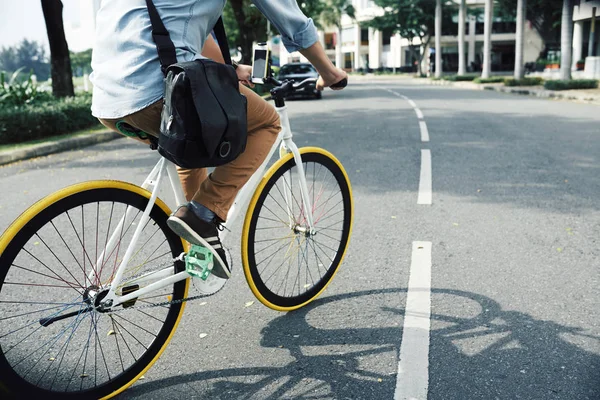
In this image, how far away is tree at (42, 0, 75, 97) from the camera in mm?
14422

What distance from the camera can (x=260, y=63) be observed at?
2.72m

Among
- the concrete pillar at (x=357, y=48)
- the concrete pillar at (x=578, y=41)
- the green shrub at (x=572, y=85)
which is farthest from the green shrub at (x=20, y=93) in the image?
the concrete pillar at (x=357, y=48)

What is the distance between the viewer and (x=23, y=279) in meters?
3.49

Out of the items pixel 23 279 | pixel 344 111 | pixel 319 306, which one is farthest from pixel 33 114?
pixel 319 306

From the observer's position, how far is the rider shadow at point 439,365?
8.20ft

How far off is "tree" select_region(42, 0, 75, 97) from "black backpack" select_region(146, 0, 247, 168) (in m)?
13.8

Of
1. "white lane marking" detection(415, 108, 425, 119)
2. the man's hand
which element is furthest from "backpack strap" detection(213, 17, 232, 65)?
"white lane marking" detection(415, 108, 425, 119)

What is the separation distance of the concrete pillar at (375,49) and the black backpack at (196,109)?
3573 inches

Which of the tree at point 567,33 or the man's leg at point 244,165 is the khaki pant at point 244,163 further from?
the tree at point 567,33

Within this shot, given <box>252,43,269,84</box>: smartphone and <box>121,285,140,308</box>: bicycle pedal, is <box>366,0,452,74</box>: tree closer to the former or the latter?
<box>252,43,269,84</box>: smartphone

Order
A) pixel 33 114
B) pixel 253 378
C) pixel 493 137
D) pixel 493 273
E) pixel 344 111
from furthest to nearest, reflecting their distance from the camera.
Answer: pixel 344 111, pixel 33 114, pixel 493 137, pixel 493 273, pixel 253 378

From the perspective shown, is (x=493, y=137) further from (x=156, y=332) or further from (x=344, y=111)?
(x=156, y=332)

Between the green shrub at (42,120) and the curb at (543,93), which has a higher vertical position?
the green shrub at (42,120)

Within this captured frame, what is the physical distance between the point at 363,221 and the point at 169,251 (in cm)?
272
